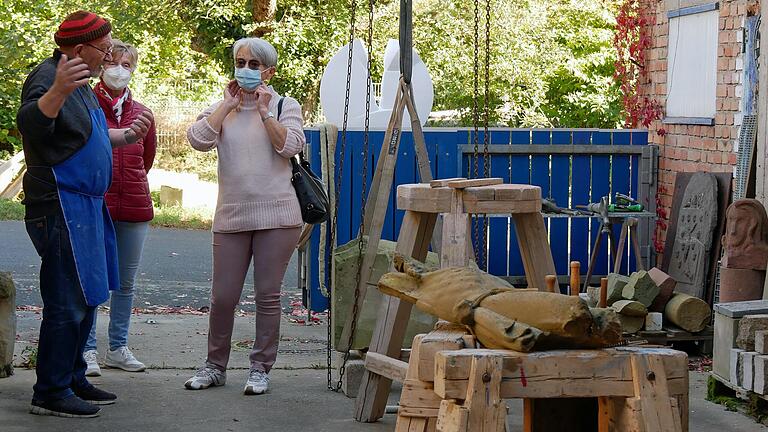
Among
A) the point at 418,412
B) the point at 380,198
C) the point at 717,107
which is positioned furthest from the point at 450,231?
the point at 717,107

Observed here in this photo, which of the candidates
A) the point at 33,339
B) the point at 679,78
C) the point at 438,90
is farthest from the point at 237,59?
the point at 438,90

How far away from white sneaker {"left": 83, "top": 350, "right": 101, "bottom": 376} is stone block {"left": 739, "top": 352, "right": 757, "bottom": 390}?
3537mm

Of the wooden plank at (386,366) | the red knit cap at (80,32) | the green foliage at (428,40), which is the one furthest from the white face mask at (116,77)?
the green foliage at (428,40)

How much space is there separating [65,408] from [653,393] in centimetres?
312

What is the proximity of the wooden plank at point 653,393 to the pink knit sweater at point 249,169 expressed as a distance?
A: 288 cm

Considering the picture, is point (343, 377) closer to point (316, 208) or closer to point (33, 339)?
point (316, 208)

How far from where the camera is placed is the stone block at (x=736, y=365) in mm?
6130

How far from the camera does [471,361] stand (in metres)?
3.69

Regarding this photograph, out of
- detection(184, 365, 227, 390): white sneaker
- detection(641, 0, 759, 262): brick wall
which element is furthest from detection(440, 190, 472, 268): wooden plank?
detection(641, 0, 759, 262): brick wall

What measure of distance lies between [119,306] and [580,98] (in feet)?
55.1

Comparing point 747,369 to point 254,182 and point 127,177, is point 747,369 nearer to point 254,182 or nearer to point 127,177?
point 254,182

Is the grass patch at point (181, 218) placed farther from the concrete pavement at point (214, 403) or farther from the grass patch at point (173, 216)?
the concrete pavement at point (214, 403)

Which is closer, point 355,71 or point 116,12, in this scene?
point 355,71

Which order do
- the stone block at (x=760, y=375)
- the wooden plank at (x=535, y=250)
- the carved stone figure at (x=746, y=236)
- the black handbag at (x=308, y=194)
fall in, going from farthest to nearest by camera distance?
the carved stone figure at (x=746, y=236), the black handbag at (x=308, y=194), the stone block at (x=760, y=375), the wooden plank at (x=535, y=250)
